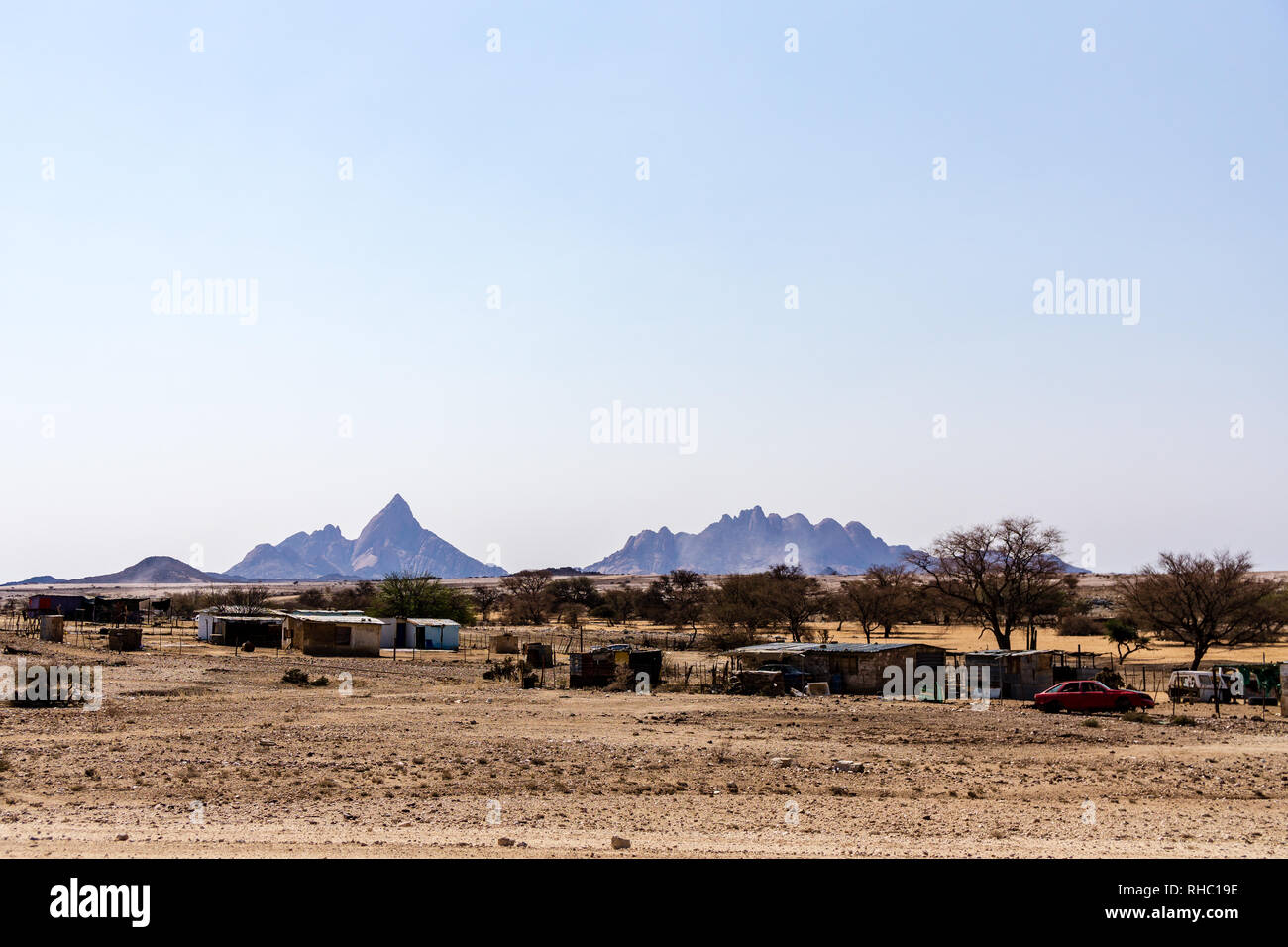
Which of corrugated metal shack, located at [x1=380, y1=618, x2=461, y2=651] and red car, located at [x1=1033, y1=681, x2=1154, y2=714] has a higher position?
red car, located at [x1=1033, y1=681, x2=1154, y2=714]

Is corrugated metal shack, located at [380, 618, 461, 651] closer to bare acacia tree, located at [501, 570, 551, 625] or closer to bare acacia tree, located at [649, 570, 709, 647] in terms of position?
bare acacia tree, located at [649, 570, 709, 647]

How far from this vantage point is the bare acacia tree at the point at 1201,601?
190 ft

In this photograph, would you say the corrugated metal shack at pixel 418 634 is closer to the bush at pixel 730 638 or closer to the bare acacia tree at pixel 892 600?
the bush at pixel 730 638

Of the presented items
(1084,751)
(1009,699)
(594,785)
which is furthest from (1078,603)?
(594,785)

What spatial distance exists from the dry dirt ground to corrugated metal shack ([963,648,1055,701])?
5593 mm

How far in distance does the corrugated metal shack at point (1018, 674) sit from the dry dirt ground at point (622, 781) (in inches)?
220

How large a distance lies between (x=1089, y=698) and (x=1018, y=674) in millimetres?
5894

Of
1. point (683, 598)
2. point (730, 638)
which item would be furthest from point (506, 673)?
point (683, 598)

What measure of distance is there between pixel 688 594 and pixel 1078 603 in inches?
1695

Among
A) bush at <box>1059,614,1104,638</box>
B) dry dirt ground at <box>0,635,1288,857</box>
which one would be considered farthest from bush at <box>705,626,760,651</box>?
dry dirt ground at <box>0,635,1288,857</box>

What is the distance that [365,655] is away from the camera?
66.1 meters

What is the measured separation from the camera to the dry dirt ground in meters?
15.9

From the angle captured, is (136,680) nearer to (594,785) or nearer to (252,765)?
(252,765)

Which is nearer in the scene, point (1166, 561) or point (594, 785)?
point (594, 785)
